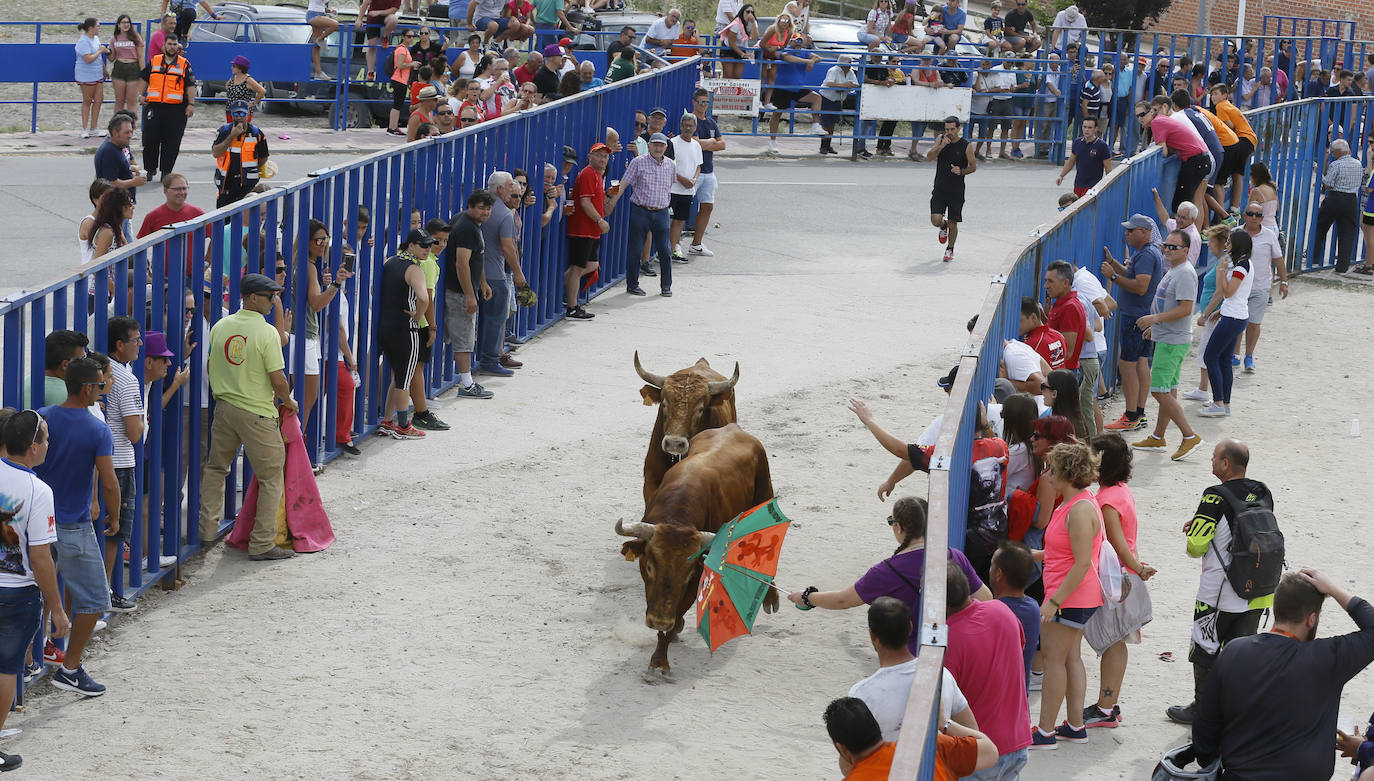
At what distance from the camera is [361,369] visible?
42.3ft

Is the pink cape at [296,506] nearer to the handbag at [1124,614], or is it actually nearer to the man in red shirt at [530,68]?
the handbag at [1124,614]

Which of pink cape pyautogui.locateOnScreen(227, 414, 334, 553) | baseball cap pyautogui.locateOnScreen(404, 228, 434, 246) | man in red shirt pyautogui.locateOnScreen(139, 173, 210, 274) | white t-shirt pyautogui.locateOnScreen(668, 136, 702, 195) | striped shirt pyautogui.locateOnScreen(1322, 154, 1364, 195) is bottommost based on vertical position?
pink cape pyautogui.locateOnScreen(227, 414, 334, 553)

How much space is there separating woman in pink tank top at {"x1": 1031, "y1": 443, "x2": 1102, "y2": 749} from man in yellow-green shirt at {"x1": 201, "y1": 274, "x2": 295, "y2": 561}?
5073 millimetres

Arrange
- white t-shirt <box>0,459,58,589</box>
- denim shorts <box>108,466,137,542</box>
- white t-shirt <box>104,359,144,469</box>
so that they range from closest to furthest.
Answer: white t-shirt <box>0,459,58,589</box> < white t-shirt <box>104,359,144,469</box> < denim shorts <box>108,466,137,542</box>

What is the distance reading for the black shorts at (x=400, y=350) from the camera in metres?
12.6

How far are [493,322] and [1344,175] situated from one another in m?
12.6

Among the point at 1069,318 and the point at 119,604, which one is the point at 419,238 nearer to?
the point at 119,604

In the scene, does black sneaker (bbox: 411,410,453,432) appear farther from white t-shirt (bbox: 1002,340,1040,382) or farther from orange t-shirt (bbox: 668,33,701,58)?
orange t-shirt (bbox: 668,33,701,58)

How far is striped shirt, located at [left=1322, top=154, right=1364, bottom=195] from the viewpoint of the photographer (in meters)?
20.8

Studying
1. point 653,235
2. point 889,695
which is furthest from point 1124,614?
point 653,235

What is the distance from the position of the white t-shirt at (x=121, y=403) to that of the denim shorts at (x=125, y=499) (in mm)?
104

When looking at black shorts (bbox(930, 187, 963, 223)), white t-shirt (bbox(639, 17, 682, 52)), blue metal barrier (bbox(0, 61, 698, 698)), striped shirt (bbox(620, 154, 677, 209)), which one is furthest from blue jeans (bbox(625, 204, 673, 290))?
white t-shirt (bbox(639, 17, 682, 52))

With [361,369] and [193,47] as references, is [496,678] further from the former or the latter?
[193,47]

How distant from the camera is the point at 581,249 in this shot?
17.0 m
